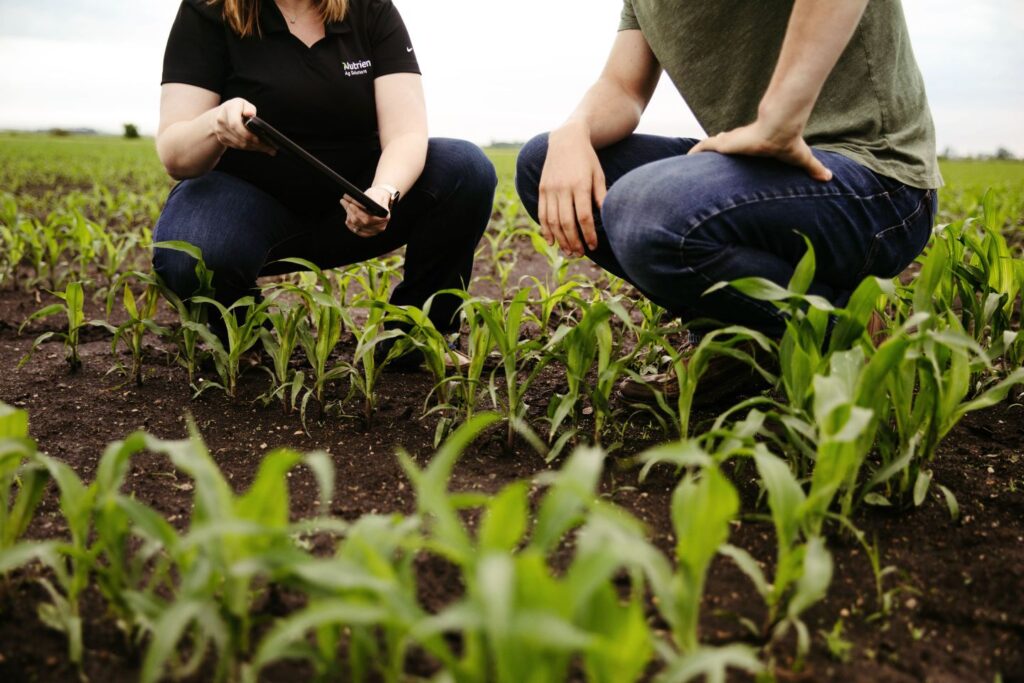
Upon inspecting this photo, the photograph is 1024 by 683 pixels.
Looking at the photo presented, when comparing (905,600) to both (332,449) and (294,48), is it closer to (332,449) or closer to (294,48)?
(332,449)

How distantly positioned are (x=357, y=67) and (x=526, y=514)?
1573 mm

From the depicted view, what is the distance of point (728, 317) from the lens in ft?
5.59

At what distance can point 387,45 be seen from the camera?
2266 millimetres

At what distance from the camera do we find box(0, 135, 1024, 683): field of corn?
0.76 metres

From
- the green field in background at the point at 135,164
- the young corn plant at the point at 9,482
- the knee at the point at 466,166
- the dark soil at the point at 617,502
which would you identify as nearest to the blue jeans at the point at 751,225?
the dark soil at the point at 617,502

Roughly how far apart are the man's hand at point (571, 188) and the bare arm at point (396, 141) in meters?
0.45

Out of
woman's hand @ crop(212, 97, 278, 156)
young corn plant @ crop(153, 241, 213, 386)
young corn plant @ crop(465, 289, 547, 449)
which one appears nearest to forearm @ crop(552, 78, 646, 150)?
young corn plant @ crop(465, 289, 547, 449)

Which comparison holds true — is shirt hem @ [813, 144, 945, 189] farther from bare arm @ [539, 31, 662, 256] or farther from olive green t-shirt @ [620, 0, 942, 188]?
bare arm @ [539, 31, 662, 256]

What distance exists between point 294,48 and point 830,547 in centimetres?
188

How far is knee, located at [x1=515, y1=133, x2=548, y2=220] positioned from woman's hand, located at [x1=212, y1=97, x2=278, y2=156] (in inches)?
26.8

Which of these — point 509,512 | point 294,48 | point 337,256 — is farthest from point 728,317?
point 294,48

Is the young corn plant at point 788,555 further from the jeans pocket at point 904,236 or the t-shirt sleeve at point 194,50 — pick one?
the t-shirt sleeve at point 194,50

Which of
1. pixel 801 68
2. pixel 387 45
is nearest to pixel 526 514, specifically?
pixel 801 68

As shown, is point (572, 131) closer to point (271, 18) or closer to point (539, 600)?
point (271, 18)
